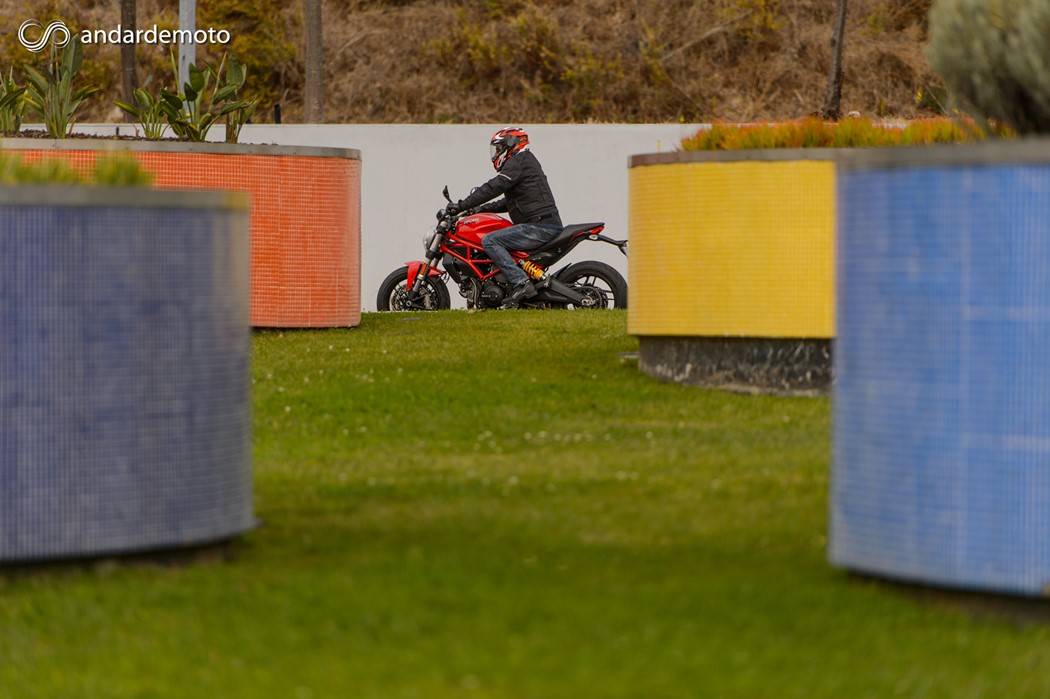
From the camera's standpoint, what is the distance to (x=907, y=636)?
4.64 m

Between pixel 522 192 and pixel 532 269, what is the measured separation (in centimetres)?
72

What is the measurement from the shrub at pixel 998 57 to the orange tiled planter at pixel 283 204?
7.20 metres

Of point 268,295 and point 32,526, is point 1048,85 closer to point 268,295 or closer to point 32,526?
point 32,526

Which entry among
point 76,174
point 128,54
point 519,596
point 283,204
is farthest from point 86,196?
point 128,54

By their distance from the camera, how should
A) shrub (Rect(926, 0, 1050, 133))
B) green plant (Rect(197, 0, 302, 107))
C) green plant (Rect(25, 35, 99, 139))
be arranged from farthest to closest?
green plant (Rect(197, 0, 302, 107))
green plant (Rect(25, 35, 99, 139))
shrub (Rect(926, 0, 1050, 133))

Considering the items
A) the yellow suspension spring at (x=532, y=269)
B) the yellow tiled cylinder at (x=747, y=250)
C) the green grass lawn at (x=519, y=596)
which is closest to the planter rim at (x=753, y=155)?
the yellow tiled cylinder at (x=747, y=250)

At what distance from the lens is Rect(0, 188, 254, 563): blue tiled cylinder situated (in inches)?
204

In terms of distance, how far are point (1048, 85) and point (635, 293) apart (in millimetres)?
4519

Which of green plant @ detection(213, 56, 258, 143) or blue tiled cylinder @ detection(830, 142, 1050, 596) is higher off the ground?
green plant @ detection(213, 56, 258, 143)

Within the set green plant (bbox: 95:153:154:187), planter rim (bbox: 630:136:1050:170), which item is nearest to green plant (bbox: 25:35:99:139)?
green plant (bbox: 95:153:154:187)

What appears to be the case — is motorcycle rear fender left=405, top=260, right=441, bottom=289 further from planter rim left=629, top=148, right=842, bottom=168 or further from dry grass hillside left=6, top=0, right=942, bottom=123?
dry grass hillside left=6, top=0, right=942, bottom=123

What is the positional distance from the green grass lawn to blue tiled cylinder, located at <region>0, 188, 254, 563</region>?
0.69ft

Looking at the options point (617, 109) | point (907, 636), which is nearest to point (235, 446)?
point (907, 636)

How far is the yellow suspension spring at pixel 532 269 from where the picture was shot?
52.2 ft
